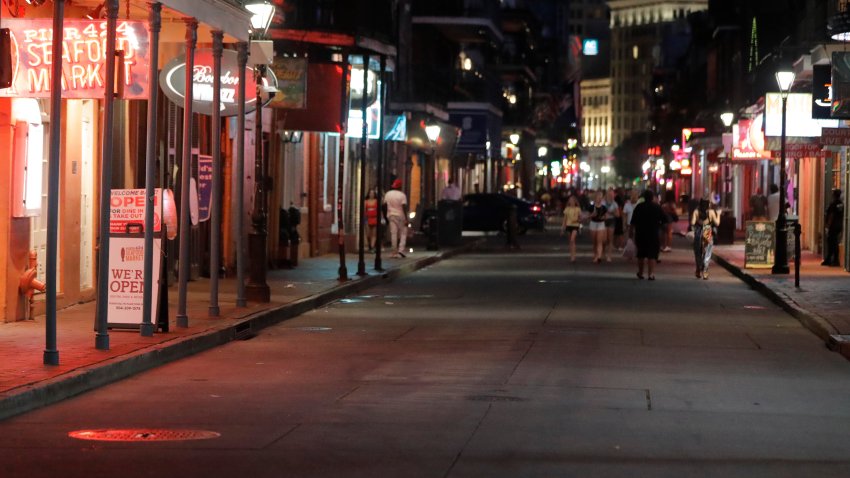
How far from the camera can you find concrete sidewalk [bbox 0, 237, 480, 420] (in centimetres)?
1254

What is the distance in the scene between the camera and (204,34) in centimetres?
2061

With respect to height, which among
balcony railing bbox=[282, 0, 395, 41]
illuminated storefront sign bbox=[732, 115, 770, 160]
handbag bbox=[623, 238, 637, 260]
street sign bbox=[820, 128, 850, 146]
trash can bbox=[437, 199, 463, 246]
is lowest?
handbag bbox=[623, 238, 637, 260]

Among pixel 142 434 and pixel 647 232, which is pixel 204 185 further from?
pixel 142 434

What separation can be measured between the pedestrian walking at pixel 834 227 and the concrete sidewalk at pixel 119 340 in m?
11.6

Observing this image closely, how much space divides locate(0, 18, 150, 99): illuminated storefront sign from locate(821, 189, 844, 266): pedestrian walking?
21.2 meters

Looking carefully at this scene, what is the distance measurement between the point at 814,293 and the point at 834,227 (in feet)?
28.1

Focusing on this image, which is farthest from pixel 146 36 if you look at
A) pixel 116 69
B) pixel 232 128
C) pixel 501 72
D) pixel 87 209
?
pixel 501 72

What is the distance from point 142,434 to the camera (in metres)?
10.8

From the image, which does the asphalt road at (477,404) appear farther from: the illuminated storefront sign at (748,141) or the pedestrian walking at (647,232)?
the illuminated storefront sign at (748,141)

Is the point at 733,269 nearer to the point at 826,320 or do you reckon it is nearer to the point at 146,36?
the point at 826,320

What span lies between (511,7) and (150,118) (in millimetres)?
80015

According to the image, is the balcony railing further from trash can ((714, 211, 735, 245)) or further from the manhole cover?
the manhole cover

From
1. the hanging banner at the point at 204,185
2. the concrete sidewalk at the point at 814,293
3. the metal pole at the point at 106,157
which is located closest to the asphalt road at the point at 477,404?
the concrete sidewalk at the point at 814,293

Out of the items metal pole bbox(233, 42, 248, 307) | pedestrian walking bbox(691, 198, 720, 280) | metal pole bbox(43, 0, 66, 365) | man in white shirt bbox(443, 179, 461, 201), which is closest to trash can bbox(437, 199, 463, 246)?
man in white shirt bbox(443, 179, 461, 201)
